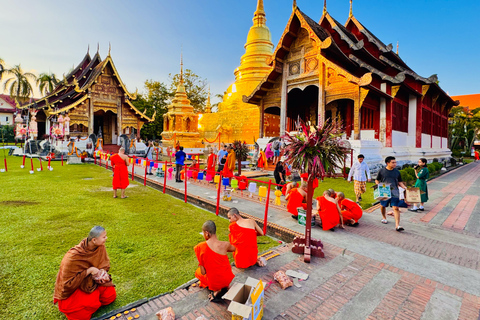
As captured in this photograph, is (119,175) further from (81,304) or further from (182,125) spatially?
(182,125)

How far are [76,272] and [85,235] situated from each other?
2.77 meters

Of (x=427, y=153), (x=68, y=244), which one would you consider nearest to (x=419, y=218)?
(x=68, y=244)

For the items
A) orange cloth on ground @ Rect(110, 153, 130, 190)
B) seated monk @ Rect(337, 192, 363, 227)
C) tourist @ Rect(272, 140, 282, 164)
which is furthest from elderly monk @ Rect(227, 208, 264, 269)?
tourist @ Rect(272, 140, 282, 164)

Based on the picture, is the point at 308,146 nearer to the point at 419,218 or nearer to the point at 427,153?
the point at 419,218

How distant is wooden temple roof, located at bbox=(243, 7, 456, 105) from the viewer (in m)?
13.8

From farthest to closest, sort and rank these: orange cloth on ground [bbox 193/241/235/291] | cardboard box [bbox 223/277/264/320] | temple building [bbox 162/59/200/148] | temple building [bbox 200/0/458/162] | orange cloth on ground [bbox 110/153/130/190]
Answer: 1. temple building [bbox 162/59/200/148]
2. temple building [bbox 200/0/458/162]
3. orange cloth on ground [bbox 110/153/130/190]
4. orange cloth on ground [bbox 193/241/235/291]
5. cardboard box [bbox 223/277/264/320]

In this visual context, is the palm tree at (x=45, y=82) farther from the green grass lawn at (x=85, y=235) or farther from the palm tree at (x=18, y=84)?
the green grass lawn at (x=85, y=235)

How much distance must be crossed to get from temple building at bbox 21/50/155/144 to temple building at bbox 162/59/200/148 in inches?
129

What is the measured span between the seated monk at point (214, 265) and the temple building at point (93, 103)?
78.2 ft

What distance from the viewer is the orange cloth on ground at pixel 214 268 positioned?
3123 mm

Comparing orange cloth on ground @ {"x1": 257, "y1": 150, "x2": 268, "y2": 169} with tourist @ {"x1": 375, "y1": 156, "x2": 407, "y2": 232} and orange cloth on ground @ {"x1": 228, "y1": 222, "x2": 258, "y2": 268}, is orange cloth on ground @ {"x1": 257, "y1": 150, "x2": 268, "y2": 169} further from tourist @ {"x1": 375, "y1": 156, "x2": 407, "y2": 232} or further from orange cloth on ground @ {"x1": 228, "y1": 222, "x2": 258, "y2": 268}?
orange cloth on ground @ {"x1": 228, "y1": 222, "x2": 258, "y2": 268}

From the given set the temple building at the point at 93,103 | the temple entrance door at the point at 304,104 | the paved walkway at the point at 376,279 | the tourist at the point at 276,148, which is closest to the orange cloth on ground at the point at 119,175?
the paved walkway at the point at 376,279

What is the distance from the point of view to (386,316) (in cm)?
290

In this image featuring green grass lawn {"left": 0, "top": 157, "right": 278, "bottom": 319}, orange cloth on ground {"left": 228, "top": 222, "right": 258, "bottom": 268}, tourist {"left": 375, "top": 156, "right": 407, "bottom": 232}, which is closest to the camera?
green grass lawn {"left": 0, "top": 157, "right": 278, "bottom": 319}
